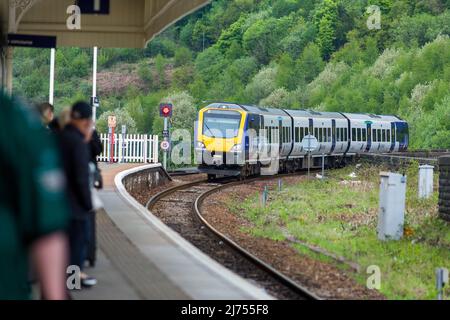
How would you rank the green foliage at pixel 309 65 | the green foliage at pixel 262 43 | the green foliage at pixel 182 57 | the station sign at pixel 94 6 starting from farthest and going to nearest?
the green foliage at pixel 262 43 → the green foliage at pixel 182 57 → the green foliage at pixel 309 65 → the station sign at pixel 94 6

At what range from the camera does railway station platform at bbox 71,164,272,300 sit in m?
9.75

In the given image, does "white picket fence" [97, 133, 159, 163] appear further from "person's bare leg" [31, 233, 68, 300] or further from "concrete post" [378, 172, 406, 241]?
"person's bare leg" [31, 233, 68, 300]

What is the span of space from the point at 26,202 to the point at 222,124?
104 ft

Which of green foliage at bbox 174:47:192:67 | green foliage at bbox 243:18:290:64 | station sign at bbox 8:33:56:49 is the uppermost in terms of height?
green foliage at bbox 243:18:290:64

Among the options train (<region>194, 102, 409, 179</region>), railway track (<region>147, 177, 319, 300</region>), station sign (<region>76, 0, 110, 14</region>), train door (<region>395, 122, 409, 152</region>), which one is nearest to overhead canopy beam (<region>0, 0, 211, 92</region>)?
station sign (<region>76, 0, 110, 14</region>)

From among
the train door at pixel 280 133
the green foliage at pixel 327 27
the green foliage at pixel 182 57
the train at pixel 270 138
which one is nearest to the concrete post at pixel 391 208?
the train at pixel 270 138

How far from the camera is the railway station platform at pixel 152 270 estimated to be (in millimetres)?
9750

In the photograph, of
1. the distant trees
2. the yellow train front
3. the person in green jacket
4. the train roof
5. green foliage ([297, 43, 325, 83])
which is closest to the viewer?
the person in green jacket

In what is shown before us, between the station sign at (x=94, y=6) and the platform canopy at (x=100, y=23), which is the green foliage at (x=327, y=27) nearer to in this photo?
the platform canopy at (x=100, y=23)

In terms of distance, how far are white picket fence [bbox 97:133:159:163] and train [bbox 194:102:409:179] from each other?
16.7 ft

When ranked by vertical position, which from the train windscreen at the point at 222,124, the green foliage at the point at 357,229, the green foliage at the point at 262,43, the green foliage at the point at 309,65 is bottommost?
the green foliage at the point at 357,229

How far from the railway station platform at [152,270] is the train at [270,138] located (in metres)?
16.3

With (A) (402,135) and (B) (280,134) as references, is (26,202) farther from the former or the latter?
(A) (402,135)
